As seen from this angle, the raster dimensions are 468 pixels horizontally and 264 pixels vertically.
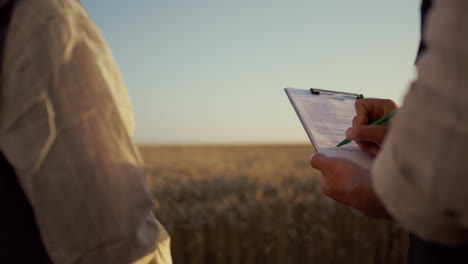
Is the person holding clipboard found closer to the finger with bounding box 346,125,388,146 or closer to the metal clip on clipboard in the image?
the finger with bounding box 346,125,388,146

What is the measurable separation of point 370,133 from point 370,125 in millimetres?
28

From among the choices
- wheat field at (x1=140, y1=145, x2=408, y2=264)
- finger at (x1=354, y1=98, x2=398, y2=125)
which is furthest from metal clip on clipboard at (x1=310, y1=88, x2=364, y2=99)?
wheat field at (x1=140, y1=145, x2=408, y2=264)

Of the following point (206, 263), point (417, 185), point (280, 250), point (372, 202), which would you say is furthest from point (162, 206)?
point (417, 185)

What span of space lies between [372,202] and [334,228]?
133 inches

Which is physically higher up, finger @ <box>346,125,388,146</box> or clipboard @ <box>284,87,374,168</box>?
finger @ <box>346,125,388,146</box>

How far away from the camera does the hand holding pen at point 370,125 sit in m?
1.11

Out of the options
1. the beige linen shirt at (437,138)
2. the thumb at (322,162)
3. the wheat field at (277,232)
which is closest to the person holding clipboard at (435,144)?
the beige linen shirt at (437,138)

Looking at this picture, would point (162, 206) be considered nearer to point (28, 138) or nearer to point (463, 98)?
point (28, 138)

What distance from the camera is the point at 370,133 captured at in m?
1.11

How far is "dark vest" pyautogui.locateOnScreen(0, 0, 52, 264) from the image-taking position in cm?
76

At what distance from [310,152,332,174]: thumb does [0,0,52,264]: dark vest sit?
0.64 metres

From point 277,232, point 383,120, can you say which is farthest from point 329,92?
point 277,232

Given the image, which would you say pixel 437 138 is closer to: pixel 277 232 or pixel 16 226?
pixel 16 226

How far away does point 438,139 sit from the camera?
52 centimetres
